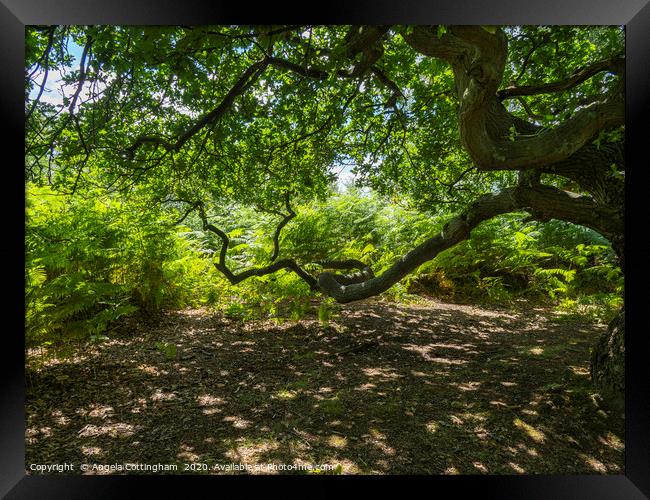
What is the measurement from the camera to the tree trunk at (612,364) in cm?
197

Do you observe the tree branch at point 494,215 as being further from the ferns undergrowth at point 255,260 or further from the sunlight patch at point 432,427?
the sunlight patch at point 432,427

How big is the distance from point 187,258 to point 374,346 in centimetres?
296

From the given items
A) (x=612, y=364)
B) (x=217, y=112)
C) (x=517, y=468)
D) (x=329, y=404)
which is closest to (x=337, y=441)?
(x=329, y=404)

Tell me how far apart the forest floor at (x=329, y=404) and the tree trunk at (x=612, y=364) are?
113 millimetres

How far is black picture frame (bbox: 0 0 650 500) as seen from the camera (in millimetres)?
1355

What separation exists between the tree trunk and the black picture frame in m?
0.59

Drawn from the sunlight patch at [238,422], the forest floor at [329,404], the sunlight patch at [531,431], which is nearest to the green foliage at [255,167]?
the forest floor at [329,404]

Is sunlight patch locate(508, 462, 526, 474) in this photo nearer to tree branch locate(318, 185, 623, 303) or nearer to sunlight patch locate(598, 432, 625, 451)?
sunlight patch locate(598, 432, 625, 451)

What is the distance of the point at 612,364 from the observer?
2.04 meters

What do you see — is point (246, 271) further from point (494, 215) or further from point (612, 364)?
point (612, 364)
